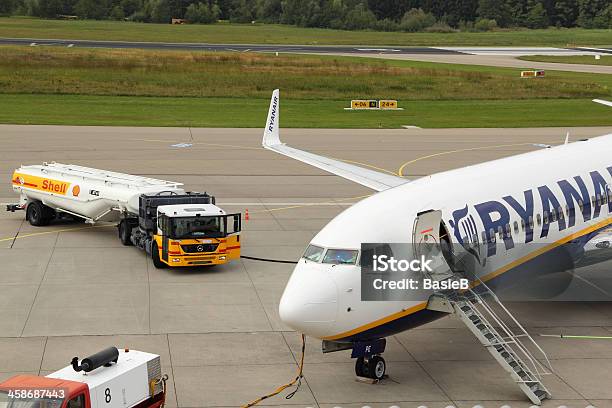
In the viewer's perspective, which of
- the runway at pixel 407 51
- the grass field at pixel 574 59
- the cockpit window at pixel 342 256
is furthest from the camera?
→ the grass field at pixel 574 59

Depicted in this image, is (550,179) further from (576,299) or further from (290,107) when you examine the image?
(290,107)

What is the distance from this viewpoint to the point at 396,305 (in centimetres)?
2448

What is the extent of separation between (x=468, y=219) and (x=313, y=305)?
19.1ft

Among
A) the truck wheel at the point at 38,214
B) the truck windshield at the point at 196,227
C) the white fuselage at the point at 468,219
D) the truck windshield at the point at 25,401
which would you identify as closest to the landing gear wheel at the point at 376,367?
the white fuselage at the point at 468,219

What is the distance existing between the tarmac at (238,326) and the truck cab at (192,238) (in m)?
0.65

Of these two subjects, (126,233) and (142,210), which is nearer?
(142,210)

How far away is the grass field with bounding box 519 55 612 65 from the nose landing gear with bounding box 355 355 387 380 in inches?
4872

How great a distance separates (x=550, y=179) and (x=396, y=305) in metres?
9.22

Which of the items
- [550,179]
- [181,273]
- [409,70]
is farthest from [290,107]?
[550,179]

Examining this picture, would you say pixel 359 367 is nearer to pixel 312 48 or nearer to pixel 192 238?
pixel 192 238

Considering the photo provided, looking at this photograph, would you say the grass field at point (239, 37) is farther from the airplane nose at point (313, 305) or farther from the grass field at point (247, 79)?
the airplane nose at point (313, 305)

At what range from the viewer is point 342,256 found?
24.2m

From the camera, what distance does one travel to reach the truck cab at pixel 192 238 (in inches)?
1452

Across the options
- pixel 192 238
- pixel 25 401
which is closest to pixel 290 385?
pixel 25 401
